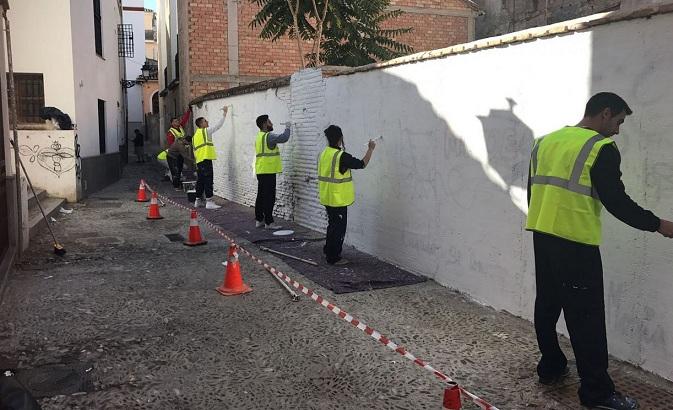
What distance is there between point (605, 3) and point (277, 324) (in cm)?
1082

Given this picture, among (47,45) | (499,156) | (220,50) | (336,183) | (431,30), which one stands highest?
(431,30)

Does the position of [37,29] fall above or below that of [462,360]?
above

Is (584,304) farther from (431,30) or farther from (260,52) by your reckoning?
(431,30)

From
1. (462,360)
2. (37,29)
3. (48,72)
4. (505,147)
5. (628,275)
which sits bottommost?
(462,360)

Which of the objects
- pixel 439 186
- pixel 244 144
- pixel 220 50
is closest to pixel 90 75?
pixel 220 50

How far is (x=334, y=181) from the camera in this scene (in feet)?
21.4

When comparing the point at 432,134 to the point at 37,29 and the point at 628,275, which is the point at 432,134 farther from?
the point at 37,29

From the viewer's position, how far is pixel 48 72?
12211 millimetres

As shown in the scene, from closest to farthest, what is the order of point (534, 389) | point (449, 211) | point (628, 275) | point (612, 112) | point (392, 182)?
1. point (612, 112)
2. point (534, 389)
3. point (628, 275)
4. point (449, 211)
5. point (392, 182)

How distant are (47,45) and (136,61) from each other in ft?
110

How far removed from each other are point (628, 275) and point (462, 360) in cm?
129

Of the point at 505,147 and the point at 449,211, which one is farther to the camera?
the point at 449,211

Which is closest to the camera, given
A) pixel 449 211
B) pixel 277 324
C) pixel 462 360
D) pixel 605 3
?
pixel 462 360

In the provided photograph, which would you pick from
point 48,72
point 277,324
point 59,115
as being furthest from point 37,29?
point 277,324
